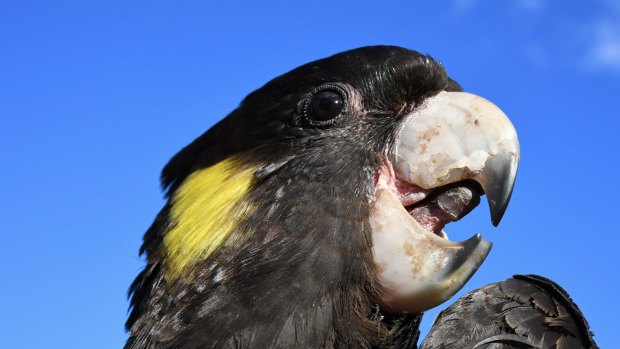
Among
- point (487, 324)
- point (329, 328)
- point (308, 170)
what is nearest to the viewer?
point (329, 328)

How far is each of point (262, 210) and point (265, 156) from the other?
1.32ft

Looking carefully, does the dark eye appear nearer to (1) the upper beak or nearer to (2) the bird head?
(2) the bird head

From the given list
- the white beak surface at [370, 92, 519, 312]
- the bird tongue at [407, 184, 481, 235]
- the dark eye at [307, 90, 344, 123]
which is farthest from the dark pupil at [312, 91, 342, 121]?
the bird tongue at [407, 184, 481, 235]

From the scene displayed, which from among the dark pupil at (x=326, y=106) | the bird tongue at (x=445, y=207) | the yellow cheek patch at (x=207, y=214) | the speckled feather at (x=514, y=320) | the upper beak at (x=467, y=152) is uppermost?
the dark pupil at (x=326, y=106)

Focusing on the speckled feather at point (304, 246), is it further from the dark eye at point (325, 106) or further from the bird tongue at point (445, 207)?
the bird tongue at point (445, 207)

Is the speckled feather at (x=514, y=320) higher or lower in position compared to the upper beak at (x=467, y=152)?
lower

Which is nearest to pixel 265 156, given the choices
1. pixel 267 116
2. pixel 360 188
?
pixel 267 116

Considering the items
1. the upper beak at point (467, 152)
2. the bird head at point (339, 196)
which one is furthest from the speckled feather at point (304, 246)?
the upper beak at point (467, 152)

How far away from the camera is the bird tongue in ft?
13.7

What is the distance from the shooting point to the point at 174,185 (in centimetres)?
500

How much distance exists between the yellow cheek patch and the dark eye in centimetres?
51

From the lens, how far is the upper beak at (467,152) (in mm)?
4012

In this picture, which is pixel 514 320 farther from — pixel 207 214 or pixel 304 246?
pixel 207 214

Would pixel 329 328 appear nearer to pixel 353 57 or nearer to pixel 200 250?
pixel 200 250
